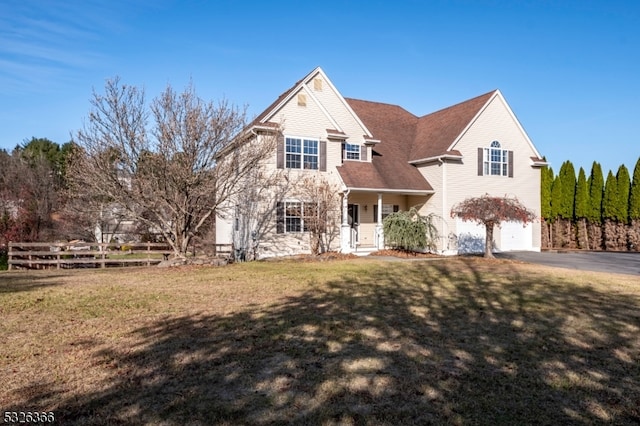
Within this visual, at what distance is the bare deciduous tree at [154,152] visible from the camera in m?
15.4

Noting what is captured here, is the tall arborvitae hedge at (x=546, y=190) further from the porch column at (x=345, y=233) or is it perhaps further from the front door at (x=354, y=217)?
the porch column at (x=345, y=233)

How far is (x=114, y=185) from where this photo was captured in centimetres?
1542

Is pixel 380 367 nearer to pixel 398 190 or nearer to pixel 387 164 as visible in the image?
pixel 398 190

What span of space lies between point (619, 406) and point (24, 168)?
35.3 meters

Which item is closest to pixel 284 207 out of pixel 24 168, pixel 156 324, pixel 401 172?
pixel 401 172

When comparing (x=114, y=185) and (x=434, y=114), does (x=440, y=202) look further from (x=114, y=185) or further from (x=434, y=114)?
(x=114, y=185)

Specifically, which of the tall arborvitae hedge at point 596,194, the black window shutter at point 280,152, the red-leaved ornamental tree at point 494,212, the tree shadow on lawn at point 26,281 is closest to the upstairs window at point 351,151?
the black window shutter at point 280,152

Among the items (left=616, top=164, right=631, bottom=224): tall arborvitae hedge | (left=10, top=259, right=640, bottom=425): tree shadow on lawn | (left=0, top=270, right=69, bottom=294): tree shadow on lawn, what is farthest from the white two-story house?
(left=10, top=259, right=640, bottom=425): tree shadow on lawn

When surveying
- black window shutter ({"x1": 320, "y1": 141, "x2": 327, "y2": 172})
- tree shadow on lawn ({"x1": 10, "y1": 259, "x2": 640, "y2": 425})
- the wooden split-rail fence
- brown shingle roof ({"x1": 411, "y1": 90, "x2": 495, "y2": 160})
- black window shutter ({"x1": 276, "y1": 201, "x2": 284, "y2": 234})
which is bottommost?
tree shadow on lawn ({"x1": 10, "y1": 259, "x2": 640, "y2": 425})

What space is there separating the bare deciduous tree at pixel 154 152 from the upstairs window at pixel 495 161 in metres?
14.1

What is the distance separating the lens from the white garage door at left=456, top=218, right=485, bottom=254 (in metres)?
22.3

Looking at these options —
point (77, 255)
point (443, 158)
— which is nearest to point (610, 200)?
point (443, 158)

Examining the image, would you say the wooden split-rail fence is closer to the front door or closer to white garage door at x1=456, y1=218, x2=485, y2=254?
the front door

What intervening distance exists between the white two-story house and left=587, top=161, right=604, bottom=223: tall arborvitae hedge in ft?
15.8
